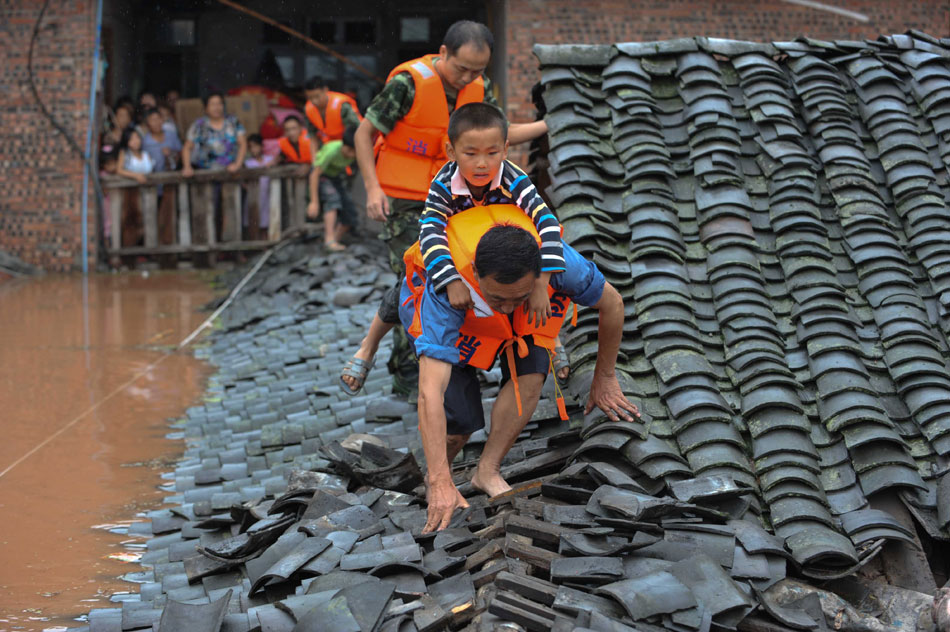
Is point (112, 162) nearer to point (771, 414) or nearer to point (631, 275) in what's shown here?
point (631, 275)

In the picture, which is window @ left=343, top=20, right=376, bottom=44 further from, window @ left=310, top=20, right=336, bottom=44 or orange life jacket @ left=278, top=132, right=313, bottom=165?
orange life jacket @ left=278, top=132, right=313, bottom=165

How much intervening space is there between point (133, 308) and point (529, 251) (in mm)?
7984

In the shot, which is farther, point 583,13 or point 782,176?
point 583,13

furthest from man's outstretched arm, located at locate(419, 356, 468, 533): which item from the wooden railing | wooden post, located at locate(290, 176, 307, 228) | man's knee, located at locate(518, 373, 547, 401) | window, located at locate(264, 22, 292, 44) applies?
window, located at locate(264, 22, 292, 44)

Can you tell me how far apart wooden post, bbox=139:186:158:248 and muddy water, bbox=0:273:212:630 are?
1949 millimetres

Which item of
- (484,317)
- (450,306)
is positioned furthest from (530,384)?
(450,306)

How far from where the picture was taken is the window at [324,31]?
52.9ft

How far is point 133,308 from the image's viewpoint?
10617 mm

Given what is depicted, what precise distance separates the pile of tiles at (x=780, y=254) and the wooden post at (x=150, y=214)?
9.01m

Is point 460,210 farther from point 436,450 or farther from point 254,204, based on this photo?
point 254,204

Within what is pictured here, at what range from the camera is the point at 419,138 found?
211 inches

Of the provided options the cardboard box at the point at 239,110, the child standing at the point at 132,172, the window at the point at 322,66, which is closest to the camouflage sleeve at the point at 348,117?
the child standing at the point at 132,172

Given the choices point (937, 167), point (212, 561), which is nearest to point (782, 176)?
point (937, 167)

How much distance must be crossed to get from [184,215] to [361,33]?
4.76 meters
